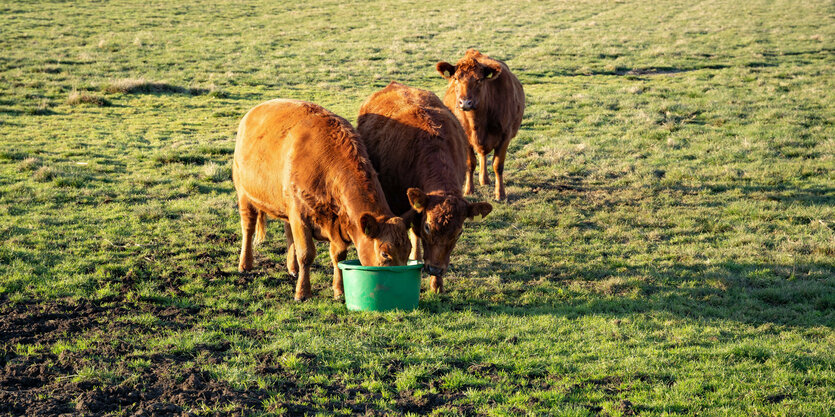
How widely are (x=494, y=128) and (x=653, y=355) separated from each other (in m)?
7.13

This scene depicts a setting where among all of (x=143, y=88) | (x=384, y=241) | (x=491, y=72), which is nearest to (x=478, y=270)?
(x=384, y=241)

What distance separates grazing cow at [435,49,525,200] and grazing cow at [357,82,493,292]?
2664 mm

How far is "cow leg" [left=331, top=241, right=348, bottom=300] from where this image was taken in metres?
7.23

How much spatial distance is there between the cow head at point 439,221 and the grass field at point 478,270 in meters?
0.57

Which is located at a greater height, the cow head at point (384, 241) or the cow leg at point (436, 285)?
the cow head at point (384, 241)

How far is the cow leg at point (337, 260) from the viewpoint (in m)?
7.23

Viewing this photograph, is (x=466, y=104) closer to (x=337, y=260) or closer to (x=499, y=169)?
(x=499, y=169)

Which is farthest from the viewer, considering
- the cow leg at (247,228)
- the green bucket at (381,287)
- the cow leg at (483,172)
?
the cow leg at (483,172)

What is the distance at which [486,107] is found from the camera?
1239 centimetres

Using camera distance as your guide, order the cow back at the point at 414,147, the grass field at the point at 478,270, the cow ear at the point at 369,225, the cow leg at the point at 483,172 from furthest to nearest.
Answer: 1. the cow leg at the point at 483,172
2. the cow back at the point at 414,147
3. the cow ear at the point at 369,225
4. the grass field at the point at 478,270

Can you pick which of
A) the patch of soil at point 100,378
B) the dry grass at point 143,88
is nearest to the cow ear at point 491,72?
the patch of soil at point 100,378

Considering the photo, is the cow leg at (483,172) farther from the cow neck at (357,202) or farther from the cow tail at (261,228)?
the cow neck at (357,202)

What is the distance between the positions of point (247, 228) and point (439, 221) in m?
3.04

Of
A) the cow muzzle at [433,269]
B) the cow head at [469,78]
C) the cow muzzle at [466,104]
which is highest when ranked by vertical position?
the cow head at [469,78]
